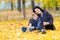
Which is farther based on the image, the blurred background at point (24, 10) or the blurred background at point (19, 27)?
the blurred background at point (24, 10)

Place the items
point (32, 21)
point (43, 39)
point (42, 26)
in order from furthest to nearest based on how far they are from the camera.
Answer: point (32, 21) → point (42, 26) → point (43, 39)

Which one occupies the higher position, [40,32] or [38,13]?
[38,13]

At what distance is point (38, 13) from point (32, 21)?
56 cm

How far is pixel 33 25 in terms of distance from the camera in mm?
10484

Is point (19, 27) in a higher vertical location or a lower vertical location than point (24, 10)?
lower

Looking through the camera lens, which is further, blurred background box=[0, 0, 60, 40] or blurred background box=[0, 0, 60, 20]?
blurred background box=[0, 0, 60, 20]

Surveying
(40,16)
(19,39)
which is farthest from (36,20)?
(19,39)

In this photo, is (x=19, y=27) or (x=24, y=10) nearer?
(x=19, y=27)

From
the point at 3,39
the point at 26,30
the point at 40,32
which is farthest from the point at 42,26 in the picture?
the point at 3,39

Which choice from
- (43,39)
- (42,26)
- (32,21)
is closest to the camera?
(43,39)

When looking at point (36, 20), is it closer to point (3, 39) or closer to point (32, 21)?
point (32, 21)

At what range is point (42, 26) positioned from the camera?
9703 mm

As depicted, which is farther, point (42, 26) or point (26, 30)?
point (26, 30)

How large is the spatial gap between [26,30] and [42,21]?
0.92 metres
